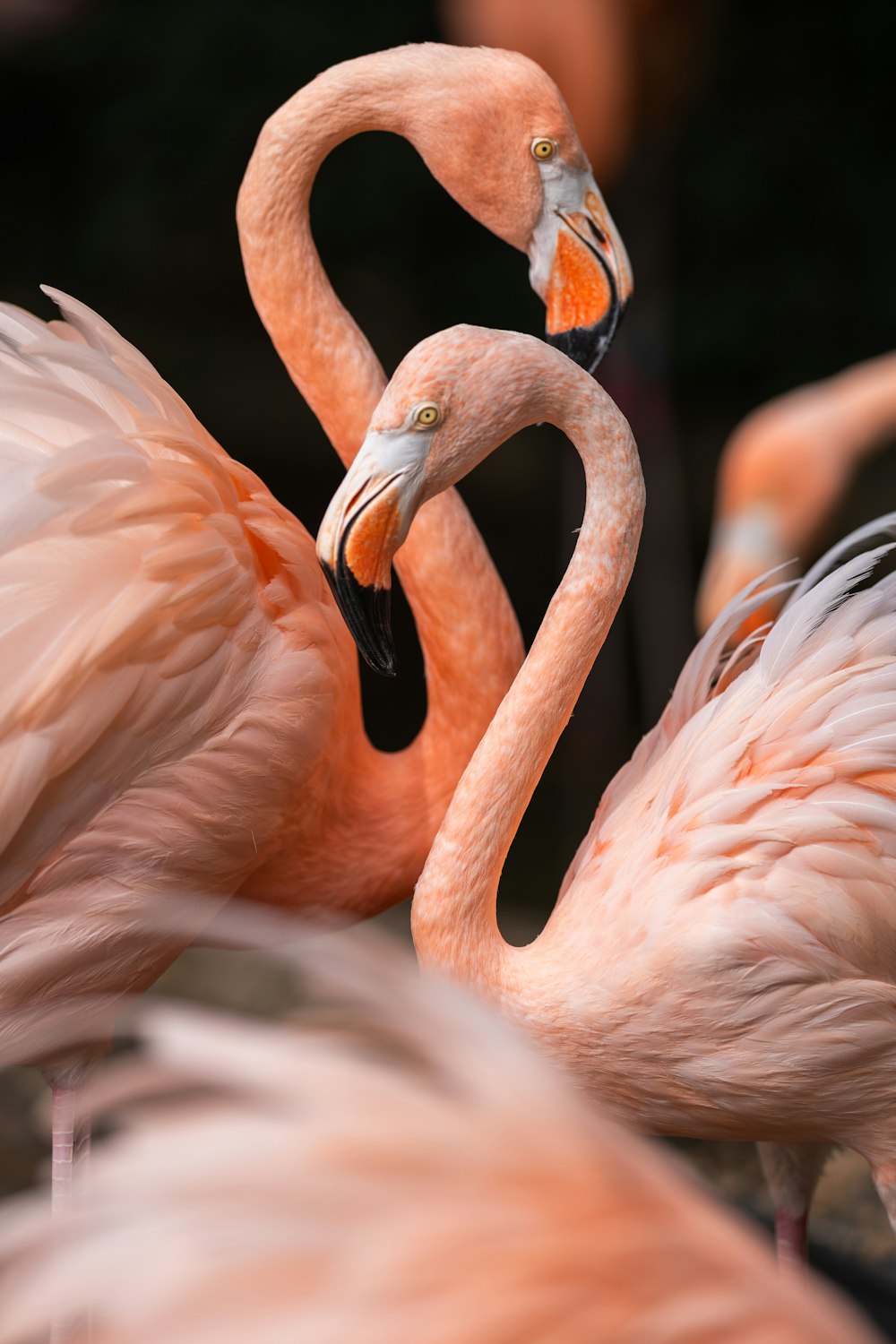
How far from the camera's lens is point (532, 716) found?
193cm

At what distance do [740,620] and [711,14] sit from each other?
3.51m

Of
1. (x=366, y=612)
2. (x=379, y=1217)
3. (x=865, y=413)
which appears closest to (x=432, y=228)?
(x=865, y=413)

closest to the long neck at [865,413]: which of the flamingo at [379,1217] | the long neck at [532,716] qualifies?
the long neck at [532,716]

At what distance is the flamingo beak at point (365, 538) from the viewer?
1734mm

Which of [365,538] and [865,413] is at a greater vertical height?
[365,538]

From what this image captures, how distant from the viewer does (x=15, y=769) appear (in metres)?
1.72

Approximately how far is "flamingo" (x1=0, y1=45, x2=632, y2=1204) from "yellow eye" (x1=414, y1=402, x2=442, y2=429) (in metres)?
0.31

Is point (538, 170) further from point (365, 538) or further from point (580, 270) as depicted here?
point (365, 538)

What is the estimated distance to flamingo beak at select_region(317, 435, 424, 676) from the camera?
1734 millimetres

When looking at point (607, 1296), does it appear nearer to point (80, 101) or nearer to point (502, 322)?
point (502, 322)

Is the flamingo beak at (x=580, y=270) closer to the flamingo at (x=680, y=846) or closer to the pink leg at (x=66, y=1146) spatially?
the flamingo at (x=680, y=846)

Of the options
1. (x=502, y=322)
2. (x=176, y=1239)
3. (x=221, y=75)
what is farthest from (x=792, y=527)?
(x=221, y=75)

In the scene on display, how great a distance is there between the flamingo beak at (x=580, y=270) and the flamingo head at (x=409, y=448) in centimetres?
35

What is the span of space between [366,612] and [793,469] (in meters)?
1.73
